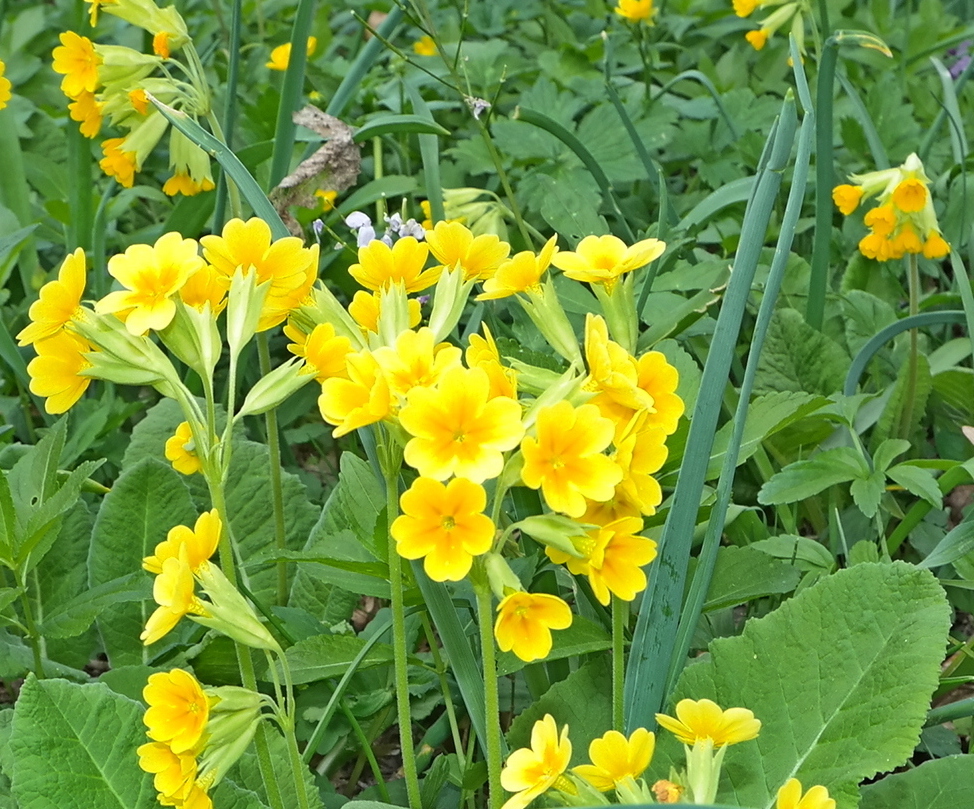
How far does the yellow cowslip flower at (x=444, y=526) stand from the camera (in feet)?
3.00

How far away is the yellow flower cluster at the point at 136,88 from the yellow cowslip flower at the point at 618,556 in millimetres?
1437

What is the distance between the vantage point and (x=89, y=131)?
2.27m

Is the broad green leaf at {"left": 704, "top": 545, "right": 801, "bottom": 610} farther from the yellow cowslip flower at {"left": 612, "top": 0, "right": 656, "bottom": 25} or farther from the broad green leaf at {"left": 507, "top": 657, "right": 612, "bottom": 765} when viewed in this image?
the yellow cowslip flower at {"left": 612, "top": 0, "right": 656, "bottom": 25}

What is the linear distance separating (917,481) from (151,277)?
1156 mm

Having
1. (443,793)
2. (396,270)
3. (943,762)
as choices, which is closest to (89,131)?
(396,270)

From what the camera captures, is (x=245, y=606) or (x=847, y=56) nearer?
(x=245, y=606)

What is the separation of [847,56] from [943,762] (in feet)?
9.31

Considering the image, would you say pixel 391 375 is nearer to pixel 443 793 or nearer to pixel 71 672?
pixel 443 793

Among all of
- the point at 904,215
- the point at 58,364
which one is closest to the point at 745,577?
the point at 58,364

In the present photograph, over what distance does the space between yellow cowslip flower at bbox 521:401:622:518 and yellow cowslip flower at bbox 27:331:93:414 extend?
1.78 ft

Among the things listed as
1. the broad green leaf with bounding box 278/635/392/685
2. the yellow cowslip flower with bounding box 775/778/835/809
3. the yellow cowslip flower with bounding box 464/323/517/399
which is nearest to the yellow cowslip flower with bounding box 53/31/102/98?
the broad green leaf with bounding box 278/635/392/685

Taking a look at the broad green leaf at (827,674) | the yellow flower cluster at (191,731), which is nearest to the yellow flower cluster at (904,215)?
the broad green leaf at (827,674)

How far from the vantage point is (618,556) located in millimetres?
1005

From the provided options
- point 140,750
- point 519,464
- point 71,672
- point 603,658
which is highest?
point 519,464
